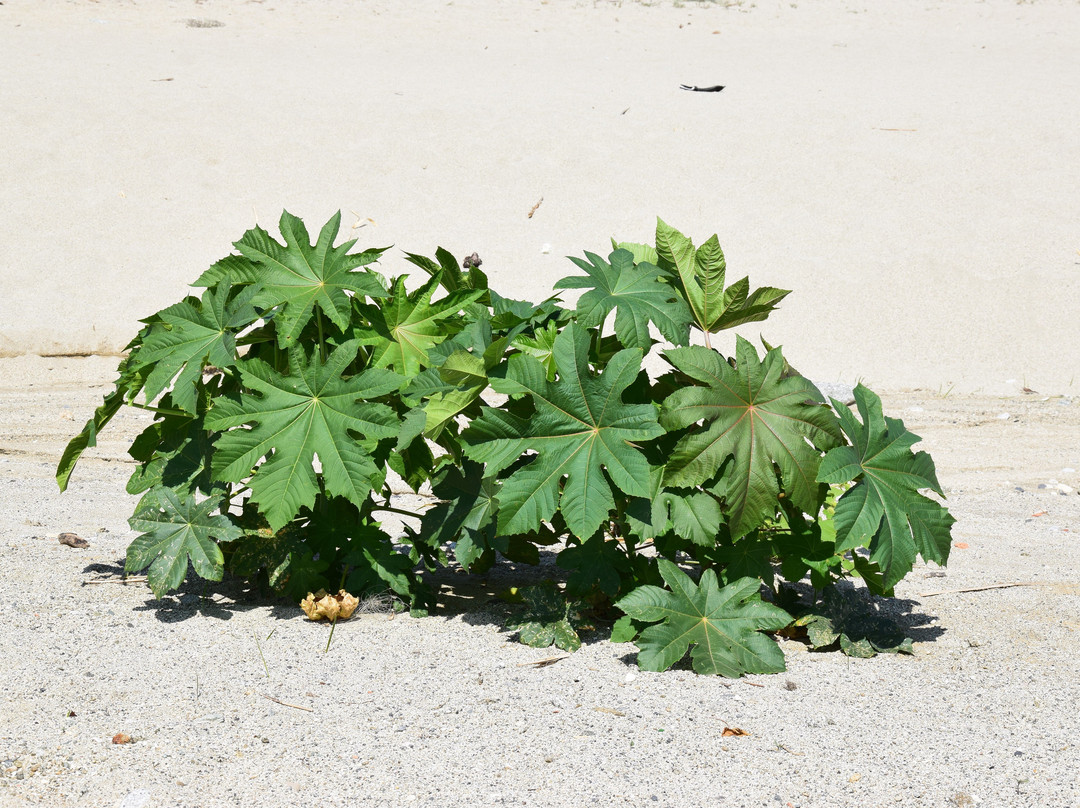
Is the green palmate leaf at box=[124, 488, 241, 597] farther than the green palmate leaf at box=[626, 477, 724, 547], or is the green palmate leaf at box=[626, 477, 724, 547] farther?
the green palmate leaf at box=[124, 488, 241, 597]

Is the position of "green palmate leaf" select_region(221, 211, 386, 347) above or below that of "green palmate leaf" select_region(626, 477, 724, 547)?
above

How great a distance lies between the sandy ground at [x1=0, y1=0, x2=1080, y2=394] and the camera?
8023mm

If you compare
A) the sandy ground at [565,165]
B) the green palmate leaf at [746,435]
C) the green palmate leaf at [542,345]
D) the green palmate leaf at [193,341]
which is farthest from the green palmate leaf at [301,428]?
the sandy ground at [565,165]

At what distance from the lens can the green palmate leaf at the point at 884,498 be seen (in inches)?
89.7

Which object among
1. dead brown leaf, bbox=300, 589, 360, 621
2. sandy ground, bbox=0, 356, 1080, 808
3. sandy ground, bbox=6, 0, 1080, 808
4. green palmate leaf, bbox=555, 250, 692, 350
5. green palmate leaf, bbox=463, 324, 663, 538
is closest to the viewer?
sandy ground, bbox=0, 356, 1080, 808

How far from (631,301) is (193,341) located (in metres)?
1.13

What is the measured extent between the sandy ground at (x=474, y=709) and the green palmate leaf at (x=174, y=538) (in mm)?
152

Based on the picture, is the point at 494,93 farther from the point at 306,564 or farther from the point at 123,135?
the point at 306,564

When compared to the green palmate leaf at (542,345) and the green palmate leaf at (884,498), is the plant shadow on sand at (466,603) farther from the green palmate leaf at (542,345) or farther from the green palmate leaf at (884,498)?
the green palmate leaf at (542,345)

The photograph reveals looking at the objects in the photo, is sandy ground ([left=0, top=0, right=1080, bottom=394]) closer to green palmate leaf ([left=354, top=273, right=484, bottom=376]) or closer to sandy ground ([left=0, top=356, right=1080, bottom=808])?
sandy ground ([left=0, top=356, right=1080, bottom=808])

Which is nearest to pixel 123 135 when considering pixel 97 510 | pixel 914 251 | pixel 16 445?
pixel 16 445

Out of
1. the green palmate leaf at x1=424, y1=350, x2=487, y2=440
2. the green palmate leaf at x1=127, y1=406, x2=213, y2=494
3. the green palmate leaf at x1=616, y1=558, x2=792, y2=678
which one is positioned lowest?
the green palmate leaf at x1=616, y1=558, x2=792, y2=678

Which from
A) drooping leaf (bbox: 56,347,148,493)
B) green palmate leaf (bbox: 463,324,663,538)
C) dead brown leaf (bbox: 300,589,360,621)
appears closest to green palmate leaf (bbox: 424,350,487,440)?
green palmate leaf (bbox: 463,324,663,538)

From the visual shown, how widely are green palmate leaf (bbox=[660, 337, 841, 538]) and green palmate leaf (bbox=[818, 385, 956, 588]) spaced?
6 cm
